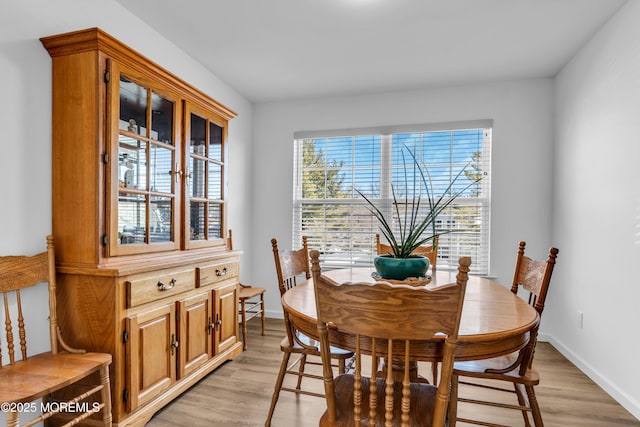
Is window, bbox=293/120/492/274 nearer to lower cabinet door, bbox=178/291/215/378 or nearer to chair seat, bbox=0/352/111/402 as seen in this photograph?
lower cabinet door, bbox=178/291/215/378

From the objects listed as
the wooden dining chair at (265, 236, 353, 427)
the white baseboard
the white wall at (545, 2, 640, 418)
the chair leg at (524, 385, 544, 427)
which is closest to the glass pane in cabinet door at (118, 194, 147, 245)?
the wooden dining chair at (265, 236, 353, 427)

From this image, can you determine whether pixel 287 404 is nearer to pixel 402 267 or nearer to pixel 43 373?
pixel 402 267

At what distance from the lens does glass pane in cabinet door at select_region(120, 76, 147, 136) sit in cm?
196

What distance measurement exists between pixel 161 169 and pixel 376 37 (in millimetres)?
1823

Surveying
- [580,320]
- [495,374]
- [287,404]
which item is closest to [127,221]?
[287,404]

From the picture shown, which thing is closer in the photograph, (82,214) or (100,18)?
(82,214)

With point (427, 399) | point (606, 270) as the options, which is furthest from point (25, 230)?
point (606, 270)

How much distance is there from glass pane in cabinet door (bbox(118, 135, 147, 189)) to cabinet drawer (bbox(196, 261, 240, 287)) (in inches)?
27.6

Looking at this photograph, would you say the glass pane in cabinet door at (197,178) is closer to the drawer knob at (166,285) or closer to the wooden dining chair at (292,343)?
the drawer knob at (166,285)

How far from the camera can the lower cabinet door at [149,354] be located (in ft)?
6.13

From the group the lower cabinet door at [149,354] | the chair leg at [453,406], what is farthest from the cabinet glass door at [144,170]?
the chair leg at [453,406]

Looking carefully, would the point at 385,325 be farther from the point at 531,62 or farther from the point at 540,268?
the point at 531,62

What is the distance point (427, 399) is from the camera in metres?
1.36

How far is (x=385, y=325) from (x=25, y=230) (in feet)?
5.96
